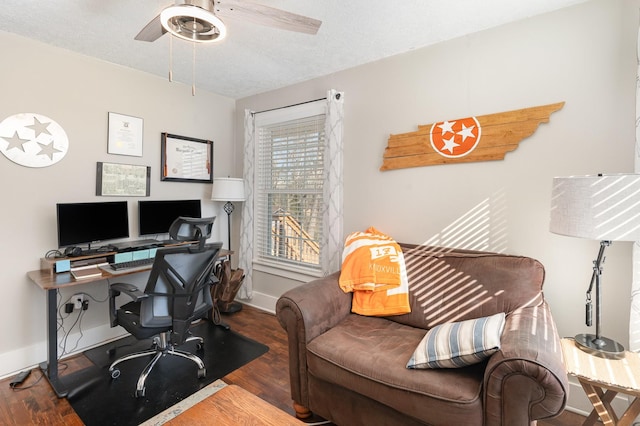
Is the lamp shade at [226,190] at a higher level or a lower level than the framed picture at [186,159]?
lower

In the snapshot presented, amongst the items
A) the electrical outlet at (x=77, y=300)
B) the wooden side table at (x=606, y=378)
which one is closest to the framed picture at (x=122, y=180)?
the electrical outlet at (x=77, y=300)

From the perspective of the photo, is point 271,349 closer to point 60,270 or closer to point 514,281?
point 60,270

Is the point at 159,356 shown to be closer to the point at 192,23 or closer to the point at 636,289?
the point at 192,23

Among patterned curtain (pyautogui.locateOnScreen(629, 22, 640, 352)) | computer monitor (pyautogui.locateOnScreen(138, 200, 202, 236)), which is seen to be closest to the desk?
computer monitor (pyautogui.locateOnScreen(138, 200, 202, 236))

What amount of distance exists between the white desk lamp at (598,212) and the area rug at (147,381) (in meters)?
2.29

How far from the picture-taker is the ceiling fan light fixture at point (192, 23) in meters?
1.30

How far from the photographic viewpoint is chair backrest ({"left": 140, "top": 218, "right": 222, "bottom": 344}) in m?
2.03

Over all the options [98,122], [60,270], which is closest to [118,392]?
[60,270]

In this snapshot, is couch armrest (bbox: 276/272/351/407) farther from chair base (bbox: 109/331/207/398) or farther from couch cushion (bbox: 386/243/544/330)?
chair base (bbox: 109/331/207/398)

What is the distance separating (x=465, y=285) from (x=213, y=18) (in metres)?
2.06

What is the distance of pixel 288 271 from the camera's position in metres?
3.31

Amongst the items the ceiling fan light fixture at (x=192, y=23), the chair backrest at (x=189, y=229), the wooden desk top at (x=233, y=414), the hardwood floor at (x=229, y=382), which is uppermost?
the ceiling fan light fixture at (x=192, y=23)

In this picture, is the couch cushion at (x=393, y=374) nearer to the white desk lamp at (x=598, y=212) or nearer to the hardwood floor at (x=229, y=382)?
the hardwood floor at (x=229, y=382)

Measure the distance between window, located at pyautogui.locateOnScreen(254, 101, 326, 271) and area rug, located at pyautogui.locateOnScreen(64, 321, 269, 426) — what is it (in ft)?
3.34
